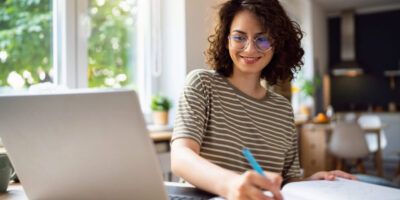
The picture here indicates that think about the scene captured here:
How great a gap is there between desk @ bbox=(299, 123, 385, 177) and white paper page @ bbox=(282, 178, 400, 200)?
3.54 metres

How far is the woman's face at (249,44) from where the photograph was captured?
0.93 meters

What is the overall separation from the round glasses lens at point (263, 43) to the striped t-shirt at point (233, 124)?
0.13 meters

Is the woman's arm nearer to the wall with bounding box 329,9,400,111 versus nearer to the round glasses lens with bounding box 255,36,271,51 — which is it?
the round glasses lens with bounding box 255,36,271,51

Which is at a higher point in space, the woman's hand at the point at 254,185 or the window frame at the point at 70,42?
the window frame at the point at 70,42

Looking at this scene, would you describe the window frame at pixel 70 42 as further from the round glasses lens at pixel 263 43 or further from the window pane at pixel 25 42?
the round glasses lens at pixel 263 43

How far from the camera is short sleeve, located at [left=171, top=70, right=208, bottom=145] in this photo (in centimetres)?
82

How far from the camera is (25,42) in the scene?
77.7 inches

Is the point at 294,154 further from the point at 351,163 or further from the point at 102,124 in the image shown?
the point at 351,163

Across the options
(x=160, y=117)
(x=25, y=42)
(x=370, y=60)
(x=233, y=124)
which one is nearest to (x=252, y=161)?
(x=233, y=124)

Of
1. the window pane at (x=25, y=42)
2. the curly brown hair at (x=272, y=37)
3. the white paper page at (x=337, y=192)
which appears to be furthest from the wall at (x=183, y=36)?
the white paper page at (x=337, y=192)

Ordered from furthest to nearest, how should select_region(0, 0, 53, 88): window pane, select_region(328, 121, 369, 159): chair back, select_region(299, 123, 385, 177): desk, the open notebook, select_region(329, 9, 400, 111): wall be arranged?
select_region(329, 9, 400, 111): wall < select_region(299, 123, 385, 177): desk < select_region(328, 121, 369, 159): chair back < select_region(0, 0, 53, 88): window pane < the open notebook

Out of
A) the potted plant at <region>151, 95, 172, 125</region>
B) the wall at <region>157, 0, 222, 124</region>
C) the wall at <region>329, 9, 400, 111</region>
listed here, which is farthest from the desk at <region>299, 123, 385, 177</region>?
the wall at <region>329, 9, 400, 111</region>

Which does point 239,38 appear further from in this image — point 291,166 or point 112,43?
point 112,43

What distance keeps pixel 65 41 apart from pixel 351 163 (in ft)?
12.3
